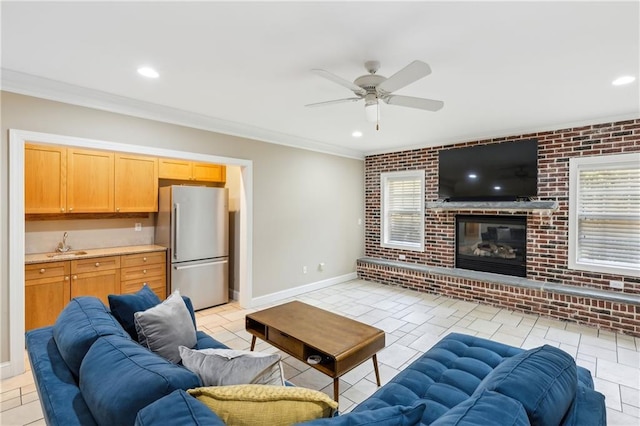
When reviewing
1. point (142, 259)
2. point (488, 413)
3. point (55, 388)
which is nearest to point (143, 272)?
point (142, 259)

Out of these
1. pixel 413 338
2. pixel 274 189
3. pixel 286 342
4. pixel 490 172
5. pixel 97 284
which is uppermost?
pixel 490 172

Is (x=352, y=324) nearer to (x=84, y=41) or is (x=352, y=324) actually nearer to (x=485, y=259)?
(x=84, y=41)

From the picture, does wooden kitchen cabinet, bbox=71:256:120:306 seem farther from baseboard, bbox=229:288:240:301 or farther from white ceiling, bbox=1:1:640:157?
white ceiling, bbox=1:1:640:157

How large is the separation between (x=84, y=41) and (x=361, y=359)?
2.97 metres

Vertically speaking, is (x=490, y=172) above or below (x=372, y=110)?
below

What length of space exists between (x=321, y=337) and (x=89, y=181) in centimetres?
362

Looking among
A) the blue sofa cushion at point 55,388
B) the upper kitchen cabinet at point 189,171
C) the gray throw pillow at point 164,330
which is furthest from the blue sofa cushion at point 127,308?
the upper kitchen cabinet at point 189,171

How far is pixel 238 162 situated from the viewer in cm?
436

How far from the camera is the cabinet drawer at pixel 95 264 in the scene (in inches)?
145

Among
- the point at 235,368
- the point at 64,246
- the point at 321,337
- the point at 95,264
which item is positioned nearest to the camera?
the point at 235,368

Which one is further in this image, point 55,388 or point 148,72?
point 148,72

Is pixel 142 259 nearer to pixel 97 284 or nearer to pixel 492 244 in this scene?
pixel 97 284

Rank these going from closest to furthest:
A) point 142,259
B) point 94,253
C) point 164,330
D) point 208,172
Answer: point 164,330 → point 94,253 → point 142,259 → point 208,172

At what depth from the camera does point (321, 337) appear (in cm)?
241
